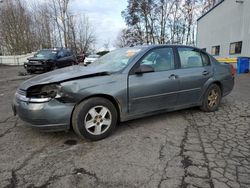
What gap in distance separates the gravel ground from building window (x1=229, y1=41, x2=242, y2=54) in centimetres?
1181

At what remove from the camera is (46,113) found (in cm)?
281

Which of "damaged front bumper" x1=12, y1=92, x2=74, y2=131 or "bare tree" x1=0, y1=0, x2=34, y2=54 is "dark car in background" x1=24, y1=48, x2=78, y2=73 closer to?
"damaged front bumper" x1=12, y1=92, x2=74, y2=131

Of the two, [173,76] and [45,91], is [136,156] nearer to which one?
[45,91]

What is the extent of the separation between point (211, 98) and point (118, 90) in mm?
2577

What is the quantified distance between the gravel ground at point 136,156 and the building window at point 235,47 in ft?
38.8

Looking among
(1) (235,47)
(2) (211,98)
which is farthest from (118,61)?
(1) (235,47)

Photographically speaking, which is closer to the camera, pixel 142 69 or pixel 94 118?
pixel 94 118

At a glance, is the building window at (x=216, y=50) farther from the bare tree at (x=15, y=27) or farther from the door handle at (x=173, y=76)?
the bare tree at (x=15, y=27)

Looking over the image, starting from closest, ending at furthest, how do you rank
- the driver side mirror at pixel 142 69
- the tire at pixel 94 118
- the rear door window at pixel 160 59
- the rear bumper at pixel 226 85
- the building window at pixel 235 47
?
the tire at pixel 94 118 < the driver side mirror at pixel 142 69 < the rear door window at pixel 160 59 < the rear bumper at pixel 226 85 < the building window at pixel 235 47

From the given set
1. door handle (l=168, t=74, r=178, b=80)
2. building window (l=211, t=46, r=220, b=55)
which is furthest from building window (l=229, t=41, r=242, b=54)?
door handle (l=168, t=74, r=178, b=80)

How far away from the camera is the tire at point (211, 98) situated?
448cm

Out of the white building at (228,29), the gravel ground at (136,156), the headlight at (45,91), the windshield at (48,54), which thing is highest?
the white building at (228,29)

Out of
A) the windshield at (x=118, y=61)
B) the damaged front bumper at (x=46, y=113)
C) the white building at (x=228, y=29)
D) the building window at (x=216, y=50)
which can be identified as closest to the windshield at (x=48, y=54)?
the windshield at (x=118, y=61)

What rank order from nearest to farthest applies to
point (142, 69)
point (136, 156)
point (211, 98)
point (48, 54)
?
point (136, 156) → point (142, 69) → point (211, 98) → point (48, 54)
